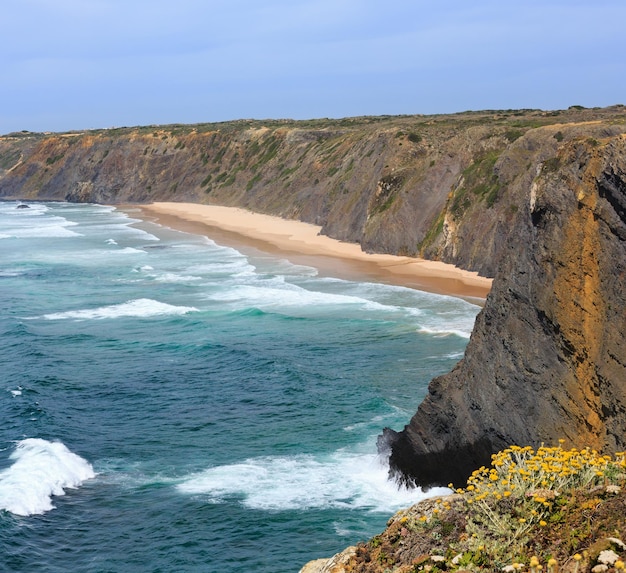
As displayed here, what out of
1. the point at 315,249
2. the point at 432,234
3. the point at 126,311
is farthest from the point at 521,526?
the point at 315,249

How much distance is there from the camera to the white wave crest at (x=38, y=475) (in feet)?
62.4

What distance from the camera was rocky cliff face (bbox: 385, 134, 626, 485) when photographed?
14625 millimetres

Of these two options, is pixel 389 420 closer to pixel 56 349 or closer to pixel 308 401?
pixel 308 401

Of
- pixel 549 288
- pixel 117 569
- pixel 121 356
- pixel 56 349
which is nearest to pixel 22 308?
pixel 56 349

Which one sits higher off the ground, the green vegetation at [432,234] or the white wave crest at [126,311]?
the green vegetation at [432,234]

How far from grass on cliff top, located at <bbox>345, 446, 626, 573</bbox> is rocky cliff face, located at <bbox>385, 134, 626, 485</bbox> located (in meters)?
5.18

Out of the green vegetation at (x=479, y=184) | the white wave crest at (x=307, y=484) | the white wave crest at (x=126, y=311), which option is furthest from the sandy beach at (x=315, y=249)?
the white wave crest at (x=307, y=484)

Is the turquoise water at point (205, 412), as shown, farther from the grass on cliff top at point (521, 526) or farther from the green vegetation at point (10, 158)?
the green vegetation at point (10, 158)

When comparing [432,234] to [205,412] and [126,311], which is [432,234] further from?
[205,412]

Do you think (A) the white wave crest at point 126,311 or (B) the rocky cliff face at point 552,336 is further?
(A) the white wave crest at point 126,311

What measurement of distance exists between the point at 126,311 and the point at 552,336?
27231mm

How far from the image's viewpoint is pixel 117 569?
16.1m

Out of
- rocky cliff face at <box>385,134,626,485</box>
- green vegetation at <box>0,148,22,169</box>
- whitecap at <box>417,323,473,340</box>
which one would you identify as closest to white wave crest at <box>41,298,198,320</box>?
whitecap at <box>417,323,473,340</box>

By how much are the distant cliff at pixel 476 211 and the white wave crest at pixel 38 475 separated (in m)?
7.60
